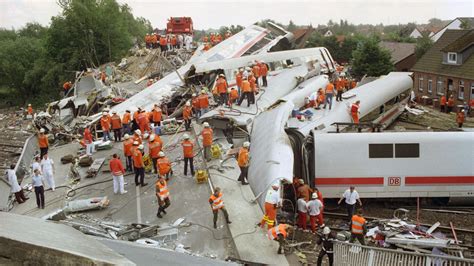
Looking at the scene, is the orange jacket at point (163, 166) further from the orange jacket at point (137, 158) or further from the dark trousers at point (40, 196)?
the dark trousers at point (40, 196)

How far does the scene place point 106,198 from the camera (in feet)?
43.8

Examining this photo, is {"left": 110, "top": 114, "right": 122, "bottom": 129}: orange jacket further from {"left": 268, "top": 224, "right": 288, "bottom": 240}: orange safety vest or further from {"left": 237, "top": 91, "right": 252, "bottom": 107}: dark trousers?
{"left": 268, "top": 224, "right": 288, "bottom": 240}: orange safety vest

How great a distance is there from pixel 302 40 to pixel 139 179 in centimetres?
2457

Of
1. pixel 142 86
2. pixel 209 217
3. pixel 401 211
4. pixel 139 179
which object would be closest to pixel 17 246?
pixel 209 217

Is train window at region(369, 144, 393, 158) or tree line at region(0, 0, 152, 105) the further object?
tree line at region(0, 0, 152, 105)

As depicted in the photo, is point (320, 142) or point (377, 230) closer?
point (377, 230)

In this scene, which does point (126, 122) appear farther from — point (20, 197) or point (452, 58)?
point (452, 58)

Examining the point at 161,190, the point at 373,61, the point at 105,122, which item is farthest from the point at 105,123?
the point at 373,61

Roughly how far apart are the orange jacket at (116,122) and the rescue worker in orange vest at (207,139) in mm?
4660

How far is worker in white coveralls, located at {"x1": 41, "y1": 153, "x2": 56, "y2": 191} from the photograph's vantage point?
45.6ft

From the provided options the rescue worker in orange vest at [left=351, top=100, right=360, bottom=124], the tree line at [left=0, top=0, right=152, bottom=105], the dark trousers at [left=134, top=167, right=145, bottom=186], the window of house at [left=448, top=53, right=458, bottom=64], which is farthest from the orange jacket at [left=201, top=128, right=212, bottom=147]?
the tree line at [left=0, top=0, right=152, bottom=105]

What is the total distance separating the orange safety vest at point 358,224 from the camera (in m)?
11.1

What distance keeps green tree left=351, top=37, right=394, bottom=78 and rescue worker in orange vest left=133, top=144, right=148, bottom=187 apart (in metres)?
34.1

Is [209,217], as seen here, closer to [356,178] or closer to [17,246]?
[356,178]
